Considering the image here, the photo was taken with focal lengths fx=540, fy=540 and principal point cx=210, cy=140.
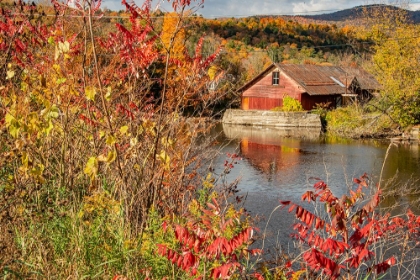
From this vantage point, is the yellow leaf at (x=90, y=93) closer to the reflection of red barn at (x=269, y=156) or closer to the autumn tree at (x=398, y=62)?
the reflection of red barn at (x=269, y=156)

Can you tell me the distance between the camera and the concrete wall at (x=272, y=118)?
112ft

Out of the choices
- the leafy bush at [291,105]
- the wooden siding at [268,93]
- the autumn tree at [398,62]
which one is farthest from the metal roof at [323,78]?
the autumn tree at [398,62]

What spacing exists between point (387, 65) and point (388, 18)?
2760 millimetres

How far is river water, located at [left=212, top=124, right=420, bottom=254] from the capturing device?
12383mm

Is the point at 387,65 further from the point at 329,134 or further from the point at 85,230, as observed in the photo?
the point at 85,230

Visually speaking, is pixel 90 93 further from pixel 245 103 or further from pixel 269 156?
pixel 245 103

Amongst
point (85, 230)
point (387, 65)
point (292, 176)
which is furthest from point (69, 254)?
point (387, 65)

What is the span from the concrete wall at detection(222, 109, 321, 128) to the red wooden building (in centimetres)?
348

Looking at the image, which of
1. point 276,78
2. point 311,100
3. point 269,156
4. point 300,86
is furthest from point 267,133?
point 276,78

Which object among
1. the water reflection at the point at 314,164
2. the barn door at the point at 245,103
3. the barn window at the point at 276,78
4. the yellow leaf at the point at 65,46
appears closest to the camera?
the yellow leaf at the point at 65,46

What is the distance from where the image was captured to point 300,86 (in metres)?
38.4

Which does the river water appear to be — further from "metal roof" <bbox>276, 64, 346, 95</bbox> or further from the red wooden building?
"metal roof" <bbox>276, 64, 346, 95</bbox>

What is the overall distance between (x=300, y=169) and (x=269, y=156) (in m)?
3.44

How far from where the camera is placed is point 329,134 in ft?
101
